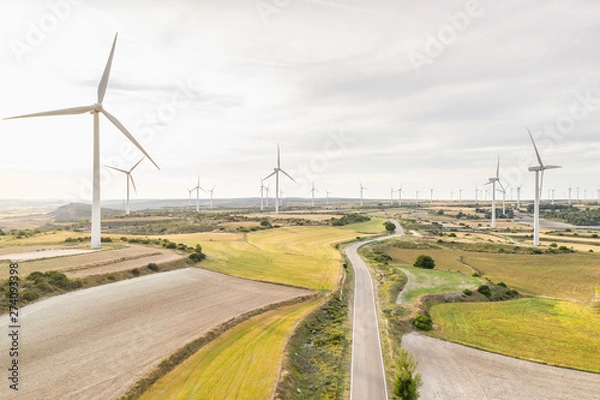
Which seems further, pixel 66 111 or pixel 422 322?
pixel 66 111

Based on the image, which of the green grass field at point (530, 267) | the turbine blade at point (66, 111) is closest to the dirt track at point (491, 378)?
the green grass field at point (530, 267)

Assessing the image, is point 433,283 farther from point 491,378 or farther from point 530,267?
point 530,267

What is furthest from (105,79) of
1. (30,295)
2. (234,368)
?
(234,368)

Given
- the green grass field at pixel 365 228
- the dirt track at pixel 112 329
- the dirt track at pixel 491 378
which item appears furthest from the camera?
the green grass field at pixel 365 228

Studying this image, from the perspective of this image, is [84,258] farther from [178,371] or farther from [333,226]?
[333,226]

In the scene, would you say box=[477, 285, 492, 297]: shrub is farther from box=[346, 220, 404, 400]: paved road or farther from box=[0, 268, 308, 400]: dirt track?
box=[0, 268, 308, 400]: dirt track

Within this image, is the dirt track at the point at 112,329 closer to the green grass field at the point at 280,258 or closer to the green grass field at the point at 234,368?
the green grass field at the point at 234,368

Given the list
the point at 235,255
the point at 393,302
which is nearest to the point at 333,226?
the point at 235,255
